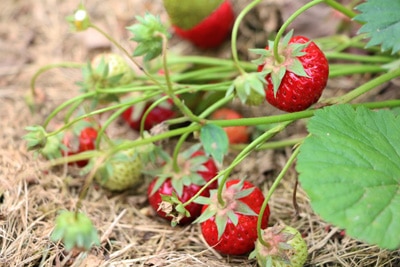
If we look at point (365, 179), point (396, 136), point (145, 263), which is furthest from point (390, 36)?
point (145, 263)

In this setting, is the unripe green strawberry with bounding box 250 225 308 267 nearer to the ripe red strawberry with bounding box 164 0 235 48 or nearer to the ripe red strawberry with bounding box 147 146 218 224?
the ripe red strawberry with bounding box 147 146 218 224

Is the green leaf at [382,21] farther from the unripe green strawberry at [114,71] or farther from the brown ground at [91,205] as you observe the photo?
the unripe green strawberry at [114,71]

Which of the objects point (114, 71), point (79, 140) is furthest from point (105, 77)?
point (79, 140)

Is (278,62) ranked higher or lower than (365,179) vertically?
higher

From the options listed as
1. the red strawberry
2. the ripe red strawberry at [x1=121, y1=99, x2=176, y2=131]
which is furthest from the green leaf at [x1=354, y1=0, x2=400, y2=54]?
the red strawberry

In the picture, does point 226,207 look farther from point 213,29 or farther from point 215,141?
point 213,29

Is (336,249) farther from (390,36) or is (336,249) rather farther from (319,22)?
(319,22)
